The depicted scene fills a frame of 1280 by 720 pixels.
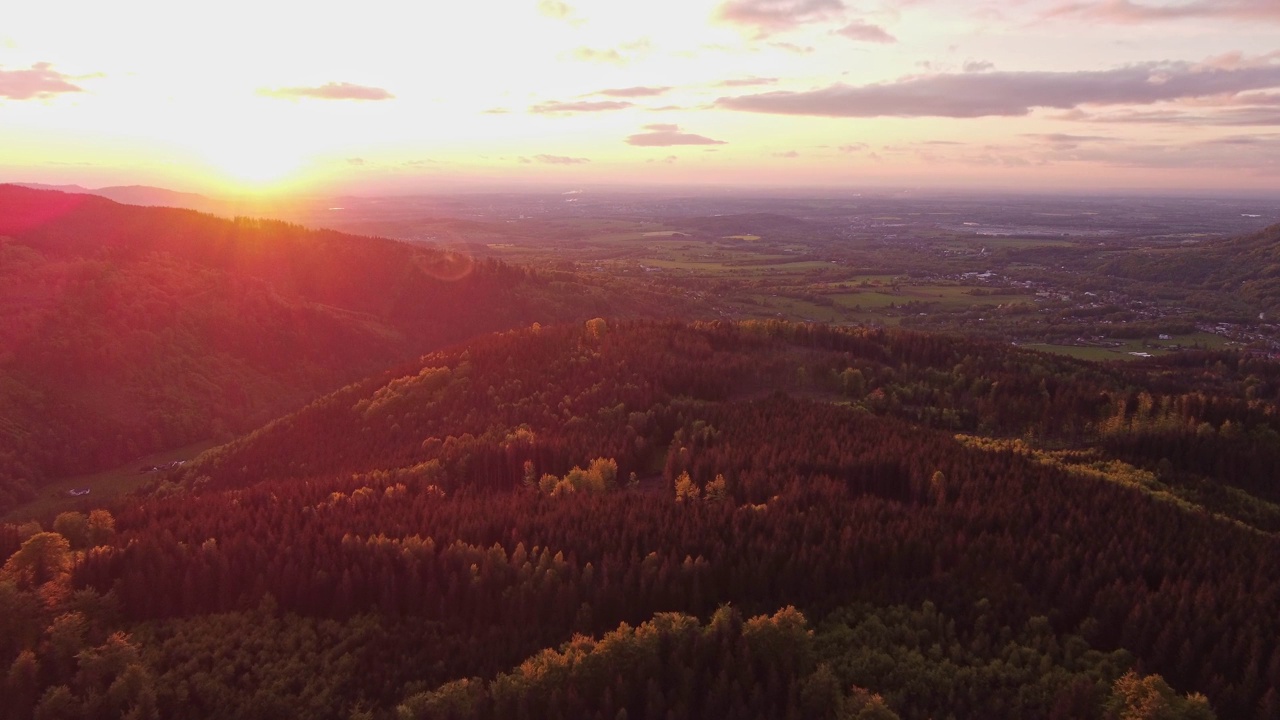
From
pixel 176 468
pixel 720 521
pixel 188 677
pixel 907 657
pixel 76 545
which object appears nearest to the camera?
pixel 907 657

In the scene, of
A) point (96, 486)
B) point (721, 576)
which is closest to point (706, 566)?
point (721, 576)

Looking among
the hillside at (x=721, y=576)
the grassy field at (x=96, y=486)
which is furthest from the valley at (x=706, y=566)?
the grassy field at (x=96, y=486)

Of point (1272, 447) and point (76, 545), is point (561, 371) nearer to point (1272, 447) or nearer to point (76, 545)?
point (76, 545)

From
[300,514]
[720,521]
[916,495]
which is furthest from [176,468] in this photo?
[916,495]

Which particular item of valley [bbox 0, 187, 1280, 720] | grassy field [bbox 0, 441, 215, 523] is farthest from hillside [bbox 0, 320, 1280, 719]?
grassy field [bbox 0, 441, 215, 523]

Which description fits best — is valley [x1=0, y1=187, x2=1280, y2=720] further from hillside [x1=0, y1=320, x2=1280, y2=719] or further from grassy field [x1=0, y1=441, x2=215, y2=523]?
grassy field [x1=0, y1=441, x2=215, y2=523]

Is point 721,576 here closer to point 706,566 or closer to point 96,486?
point 706,566
